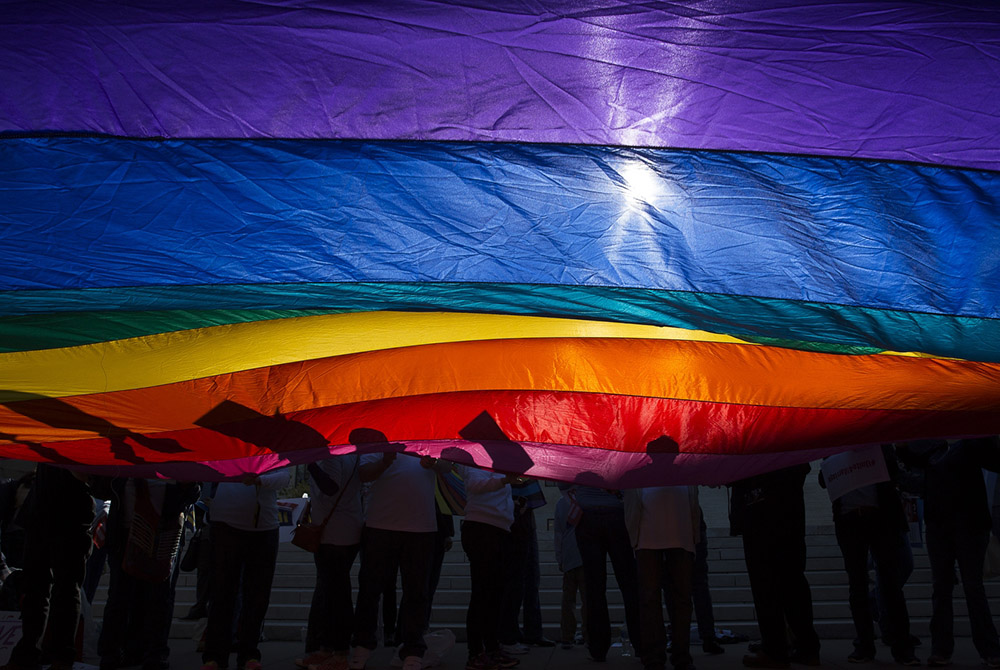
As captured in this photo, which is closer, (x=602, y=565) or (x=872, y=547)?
(x=872, y=547)

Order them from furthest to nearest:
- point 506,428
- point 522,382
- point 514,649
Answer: point 514,649, point 506,428, point 522,382

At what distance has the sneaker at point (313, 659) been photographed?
Result: 5793 mm

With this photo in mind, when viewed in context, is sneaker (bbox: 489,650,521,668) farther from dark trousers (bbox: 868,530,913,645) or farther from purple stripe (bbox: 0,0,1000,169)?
purple stripe (bbox: 0,0,1000,169)

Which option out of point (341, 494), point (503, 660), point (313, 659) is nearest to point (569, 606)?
point (503, 660)

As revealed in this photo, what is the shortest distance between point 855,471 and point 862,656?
1.44 m

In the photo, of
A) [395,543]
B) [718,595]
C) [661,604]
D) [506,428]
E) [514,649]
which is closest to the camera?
[506,428]

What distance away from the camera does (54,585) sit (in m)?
5.23

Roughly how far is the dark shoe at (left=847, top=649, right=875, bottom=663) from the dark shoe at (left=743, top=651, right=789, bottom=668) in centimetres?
70

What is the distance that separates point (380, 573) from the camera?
18.6 feet

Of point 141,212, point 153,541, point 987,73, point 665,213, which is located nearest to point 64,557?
point 153,541

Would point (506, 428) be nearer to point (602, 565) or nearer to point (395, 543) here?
point (395, 543)

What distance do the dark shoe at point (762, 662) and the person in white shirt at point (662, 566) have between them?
1.59ft

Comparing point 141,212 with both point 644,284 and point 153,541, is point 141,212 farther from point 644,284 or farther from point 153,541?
point 153,541

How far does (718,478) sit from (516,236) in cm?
286
